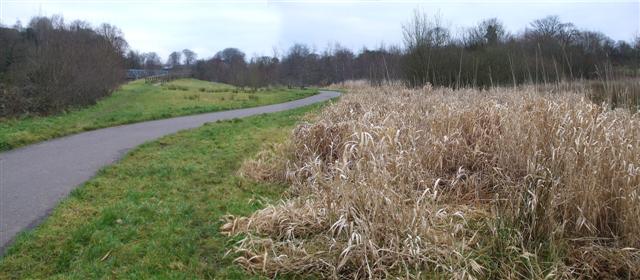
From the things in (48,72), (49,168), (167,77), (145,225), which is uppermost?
(167,77)

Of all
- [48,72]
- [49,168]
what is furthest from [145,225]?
[48,72]

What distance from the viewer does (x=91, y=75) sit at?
2425 centimetres

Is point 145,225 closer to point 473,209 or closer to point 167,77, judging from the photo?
point 473,209

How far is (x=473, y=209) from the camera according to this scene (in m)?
5.16

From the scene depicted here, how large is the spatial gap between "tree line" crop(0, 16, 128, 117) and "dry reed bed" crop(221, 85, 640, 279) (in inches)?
542

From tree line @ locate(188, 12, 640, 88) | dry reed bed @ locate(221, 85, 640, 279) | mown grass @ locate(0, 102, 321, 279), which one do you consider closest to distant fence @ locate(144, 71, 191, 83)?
tree line @ locate(188, 12, 640, 88)

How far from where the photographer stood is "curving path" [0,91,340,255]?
570cm

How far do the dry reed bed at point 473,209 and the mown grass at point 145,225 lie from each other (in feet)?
1.36

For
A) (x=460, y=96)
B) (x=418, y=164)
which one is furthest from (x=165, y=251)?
(x=460, y=96)

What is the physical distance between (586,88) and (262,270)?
8.17 metres

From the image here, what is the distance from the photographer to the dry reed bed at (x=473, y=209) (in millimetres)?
3938

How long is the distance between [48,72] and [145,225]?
16094 mm

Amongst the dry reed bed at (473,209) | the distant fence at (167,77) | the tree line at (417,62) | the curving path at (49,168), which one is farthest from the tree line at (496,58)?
the distant fence at (167,77)

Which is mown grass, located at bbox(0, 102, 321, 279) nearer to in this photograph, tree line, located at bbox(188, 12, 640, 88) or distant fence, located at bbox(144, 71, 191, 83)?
tree line, located at bbox(188, 12, 640, 88)
